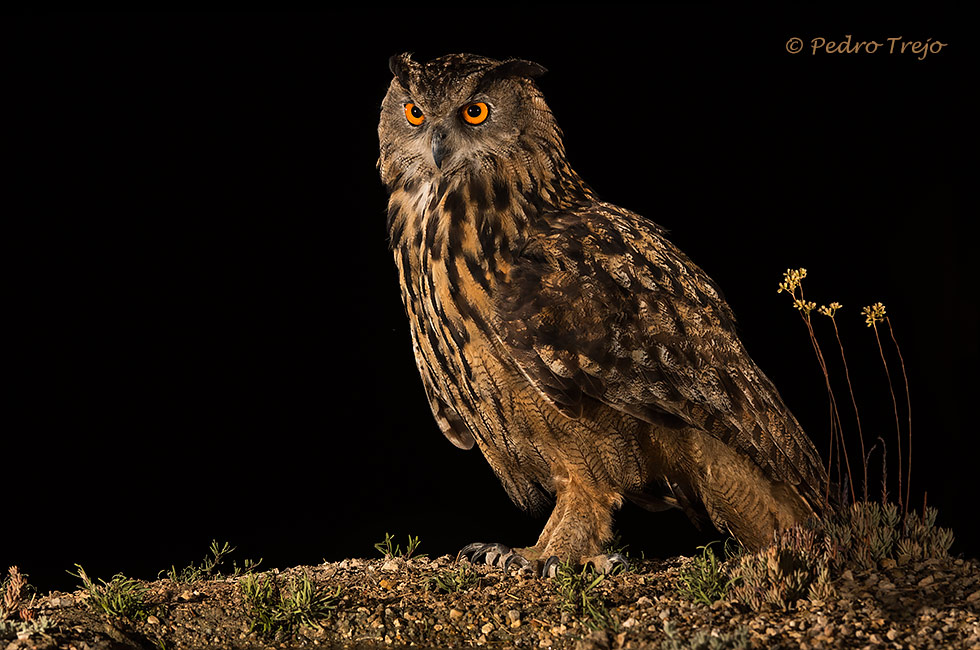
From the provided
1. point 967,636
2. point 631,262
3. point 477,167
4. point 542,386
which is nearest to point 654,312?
point 631,262

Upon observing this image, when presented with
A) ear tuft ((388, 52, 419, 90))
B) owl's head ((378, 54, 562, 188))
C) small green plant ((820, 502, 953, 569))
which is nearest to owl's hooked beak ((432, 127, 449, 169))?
owl's head ((378, 54, 562, 188))

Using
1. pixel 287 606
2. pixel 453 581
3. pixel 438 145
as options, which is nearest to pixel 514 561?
pixel 453 581

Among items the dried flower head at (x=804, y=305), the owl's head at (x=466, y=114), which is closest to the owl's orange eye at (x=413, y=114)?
the owl's head at (x=466, y=114)

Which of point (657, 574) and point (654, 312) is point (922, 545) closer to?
point (657, 574)

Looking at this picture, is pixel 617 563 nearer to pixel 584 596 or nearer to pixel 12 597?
pixel 584 596

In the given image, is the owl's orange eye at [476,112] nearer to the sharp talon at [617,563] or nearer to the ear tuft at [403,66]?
the ear tuft at [403,66]

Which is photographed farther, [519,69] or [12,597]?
[519,69]
